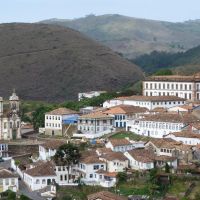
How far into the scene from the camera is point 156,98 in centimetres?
7538

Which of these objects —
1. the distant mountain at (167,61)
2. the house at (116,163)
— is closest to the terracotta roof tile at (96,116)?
the house at (116,163)

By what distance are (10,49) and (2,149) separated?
253ft

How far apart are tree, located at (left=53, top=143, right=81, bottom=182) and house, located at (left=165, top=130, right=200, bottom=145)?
345 inches

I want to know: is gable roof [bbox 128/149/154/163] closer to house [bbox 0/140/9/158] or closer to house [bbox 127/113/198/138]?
house [bbox 127/113/198/138]

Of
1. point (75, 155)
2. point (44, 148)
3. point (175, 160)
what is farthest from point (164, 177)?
point (44, 148)

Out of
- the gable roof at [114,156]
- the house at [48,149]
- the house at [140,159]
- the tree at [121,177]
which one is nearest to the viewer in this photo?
the tree at [121,177]

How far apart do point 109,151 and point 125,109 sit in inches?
535

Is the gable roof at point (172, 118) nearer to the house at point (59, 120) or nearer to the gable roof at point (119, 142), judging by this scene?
the gable roof at point (119, 142)

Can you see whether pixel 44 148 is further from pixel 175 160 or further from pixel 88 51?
pixel 88 51

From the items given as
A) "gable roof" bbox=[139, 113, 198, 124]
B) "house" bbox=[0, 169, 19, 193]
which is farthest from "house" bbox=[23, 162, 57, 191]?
"gable roof" bbox=[139, 113, 198, 124]

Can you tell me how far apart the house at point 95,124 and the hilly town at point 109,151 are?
0.09m

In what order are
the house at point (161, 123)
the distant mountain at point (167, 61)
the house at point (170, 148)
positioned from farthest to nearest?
the distant mountain at point (167, 61)
the house at point (161, 123)
the house at point (170, 148)

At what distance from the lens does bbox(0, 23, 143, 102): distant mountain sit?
126 m

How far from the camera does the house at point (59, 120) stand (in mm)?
71537
